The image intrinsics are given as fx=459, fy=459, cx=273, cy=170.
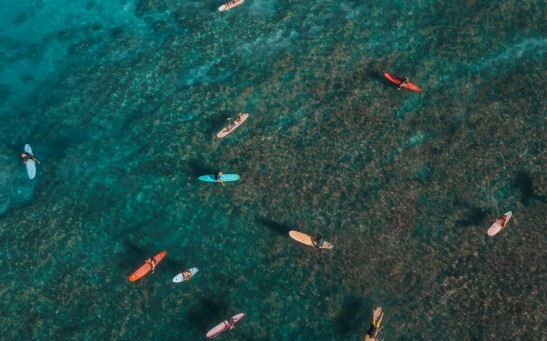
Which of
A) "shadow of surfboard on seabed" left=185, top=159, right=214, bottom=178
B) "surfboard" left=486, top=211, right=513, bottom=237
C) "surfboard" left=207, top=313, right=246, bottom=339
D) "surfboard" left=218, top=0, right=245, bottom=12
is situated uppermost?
"surfboard" left=218, top=0, right=245, bottom=12

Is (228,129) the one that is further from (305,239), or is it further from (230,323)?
(230,323)

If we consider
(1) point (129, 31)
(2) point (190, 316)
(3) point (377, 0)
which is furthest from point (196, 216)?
(3) point (377, 0)

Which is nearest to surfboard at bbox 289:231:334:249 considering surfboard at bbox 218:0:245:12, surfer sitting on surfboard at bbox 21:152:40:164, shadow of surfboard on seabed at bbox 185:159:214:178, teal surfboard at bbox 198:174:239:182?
teal surfboard at bbox 198:174:239:182

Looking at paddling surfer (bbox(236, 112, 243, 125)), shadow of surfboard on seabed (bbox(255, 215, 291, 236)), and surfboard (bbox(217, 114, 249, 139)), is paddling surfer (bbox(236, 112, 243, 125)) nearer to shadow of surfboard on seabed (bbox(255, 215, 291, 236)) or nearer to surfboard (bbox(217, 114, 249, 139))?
surfboard (bbox(217, 114, 249, 139))

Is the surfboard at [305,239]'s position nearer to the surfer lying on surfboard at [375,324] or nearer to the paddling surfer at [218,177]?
the surfer lying on surfboard at [375,324]

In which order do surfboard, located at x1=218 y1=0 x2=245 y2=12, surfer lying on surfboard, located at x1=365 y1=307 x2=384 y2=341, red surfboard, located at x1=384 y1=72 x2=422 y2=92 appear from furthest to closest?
surfboard, located at x1=218 y1=0 x2=245 y2=12 → red surfboard, located at x1=384 y1=72 x2=422 y2=92 → surfer lying on surfboard, located at x1=365 y1=307 x2=384 y2=341

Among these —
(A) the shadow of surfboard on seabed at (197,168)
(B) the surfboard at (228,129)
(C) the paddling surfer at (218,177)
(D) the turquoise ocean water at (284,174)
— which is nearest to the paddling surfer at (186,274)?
(D) the turquoise ocean water at (284,174)
